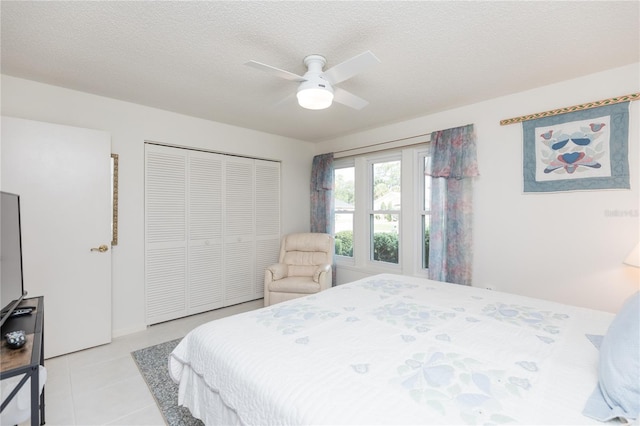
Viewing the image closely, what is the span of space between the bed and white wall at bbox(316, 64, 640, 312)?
2.97ft

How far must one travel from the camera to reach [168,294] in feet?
11.3

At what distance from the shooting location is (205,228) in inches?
148

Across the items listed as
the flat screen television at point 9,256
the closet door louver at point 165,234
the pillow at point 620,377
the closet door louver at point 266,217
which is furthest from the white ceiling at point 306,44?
the pillow at point 620,377

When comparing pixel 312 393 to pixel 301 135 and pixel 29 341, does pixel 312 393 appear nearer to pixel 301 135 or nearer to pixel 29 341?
pixel 29 341

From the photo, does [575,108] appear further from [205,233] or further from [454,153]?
[205,233]

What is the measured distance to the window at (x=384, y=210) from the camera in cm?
394

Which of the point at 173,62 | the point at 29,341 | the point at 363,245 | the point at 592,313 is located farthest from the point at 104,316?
the point at 592,313

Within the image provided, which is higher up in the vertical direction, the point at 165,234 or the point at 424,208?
the point at 424,208

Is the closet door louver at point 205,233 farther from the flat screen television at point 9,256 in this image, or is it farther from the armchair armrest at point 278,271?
the flat screen television at point 9,256

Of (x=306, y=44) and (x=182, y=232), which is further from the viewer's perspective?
(x=182, y=232)

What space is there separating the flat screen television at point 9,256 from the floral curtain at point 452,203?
3.37 meters

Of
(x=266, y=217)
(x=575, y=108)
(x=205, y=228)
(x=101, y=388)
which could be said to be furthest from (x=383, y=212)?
(x=101, y=388)

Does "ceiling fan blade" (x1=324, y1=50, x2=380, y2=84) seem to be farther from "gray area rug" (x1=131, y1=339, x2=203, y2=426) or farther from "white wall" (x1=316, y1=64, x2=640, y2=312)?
"gray area rug" (x1=131, y1=339, x2=203, y2=426)

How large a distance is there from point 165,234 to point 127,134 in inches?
45.0
